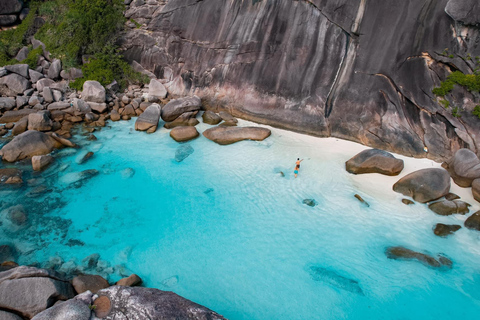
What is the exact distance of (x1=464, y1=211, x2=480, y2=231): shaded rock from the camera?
9336 millimetres

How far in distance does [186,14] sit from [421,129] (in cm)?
1401

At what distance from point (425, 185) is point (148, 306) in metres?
9.48

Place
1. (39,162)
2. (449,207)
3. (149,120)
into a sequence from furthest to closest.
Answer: (149,120) < (39,162) < (449,207)

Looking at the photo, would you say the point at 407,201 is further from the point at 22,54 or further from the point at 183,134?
the point at 22,54

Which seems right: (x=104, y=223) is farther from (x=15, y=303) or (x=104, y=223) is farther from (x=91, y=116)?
(x=91, y=116)

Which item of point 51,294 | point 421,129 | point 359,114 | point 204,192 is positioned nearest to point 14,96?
point 204,192

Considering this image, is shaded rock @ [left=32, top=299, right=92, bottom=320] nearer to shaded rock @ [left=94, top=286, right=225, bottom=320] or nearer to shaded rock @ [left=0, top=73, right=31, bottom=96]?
shaded rock @ [left=94, top=286, right=225, bottom=320]

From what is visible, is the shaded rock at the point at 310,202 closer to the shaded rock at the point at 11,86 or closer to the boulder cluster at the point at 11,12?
the shaded rock at the point at 11,86

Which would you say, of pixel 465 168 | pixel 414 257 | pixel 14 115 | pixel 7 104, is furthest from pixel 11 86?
pixel 465 168

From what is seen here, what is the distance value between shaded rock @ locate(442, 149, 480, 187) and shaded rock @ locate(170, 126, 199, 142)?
Result: 10436 mm

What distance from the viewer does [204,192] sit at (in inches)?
438

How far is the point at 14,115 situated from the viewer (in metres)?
15.6

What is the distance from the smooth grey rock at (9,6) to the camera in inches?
836

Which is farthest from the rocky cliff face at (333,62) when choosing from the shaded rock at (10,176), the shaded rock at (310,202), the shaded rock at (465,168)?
the shaded rock at (10,176)
